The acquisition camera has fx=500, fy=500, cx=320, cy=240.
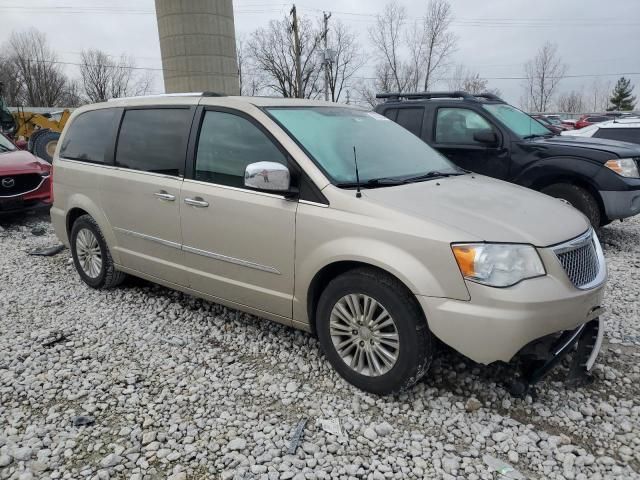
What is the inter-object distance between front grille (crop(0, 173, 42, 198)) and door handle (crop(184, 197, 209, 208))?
560 centimetres

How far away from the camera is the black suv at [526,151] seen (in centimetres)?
600

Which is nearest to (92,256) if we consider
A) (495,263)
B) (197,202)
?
(197,202)

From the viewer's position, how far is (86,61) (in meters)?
58.8

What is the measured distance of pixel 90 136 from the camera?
189 inches

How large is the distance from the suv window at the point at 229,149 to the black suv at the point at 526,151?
4.03 metres

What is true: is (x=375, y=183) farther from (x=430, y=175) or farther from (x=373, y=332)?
(x=373, y=332)

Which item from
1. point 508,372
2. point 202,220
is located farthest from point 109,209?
point 508,372

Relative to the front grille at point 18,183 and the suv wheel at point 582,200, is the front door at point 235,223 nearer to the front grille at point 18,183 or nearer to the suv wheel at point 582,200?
the suv wheel at point 582,200

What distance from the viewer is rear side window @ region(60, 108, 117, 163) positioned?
4594 millimetres

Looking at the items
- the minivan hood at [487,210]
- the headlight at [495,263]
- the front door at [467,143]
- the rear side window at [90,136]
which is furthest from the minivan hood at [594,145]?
the rear side window at [90,136]

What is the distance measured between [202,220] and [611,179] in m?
4.93

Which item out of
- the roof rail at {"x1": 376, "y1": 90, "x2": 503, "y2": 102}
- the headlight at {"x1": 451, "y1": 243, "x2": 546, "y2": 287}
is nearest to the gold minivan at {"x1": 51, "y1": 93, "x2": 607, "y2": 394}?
the headlight at {"x1": 451, "y1": 243, "x2": 546, "y2": 287}

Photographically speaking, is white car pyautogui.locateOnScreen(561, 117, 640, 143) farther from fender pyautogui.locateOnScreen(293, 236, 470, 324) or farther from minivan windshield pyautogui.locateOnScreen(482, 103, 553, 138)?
fender pyautogui.locateOnScreen(293, 236, 470, 324)

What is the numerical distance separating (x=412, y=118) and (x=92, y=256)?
15.9ft
